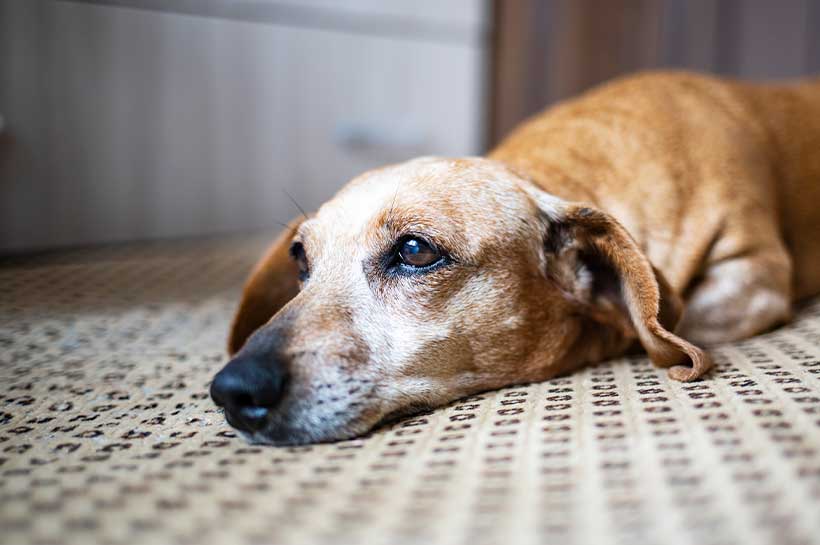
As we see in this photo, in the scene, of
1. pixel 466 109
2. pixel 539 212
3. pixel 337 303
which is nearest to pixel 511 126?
pixel 466 109

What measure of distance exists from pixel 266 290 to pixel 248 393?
643 millimetres

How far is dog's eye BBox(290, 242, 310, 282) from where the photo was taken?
5.09 feet

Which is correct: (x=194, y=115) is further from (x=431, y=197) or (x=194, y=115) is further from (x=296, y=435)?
(x=296, y=435)

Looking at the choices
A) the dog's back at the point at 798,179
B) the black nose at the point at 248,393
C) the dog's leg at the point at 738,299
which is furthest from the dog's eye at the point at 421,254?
the dog's back at the point at 798,179

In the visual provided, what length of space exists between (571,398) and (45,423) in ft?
2.89

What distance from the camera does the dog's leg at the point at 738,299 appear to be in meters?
1.65

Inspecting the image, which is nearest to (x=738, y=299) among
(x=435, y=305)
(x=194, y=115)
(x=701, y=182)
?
(x=701, y=182)

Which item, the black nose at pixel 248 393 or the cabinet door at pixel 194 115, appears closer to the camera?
the black nose at pixel 248 393

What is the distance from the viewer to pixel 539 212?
1463mm

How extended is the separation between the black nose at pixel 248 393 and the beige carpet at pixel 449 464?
43 millimetres

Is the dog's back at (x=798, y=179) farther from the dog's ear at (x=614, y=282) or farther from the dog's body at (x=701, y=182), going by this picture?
the dog's ear at (x=614, y=282)

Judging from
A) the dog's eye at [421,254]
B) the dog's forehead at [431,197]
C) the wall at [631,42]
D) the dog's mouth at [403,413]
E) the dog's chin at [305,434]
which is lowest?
the dog's mouth at [403,413]

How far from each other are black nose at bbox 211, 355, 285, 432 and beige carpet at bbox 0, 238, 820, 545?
0.04m

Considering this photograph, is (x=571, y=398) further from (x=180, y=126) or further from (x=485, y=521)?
(x=180, y=126)
